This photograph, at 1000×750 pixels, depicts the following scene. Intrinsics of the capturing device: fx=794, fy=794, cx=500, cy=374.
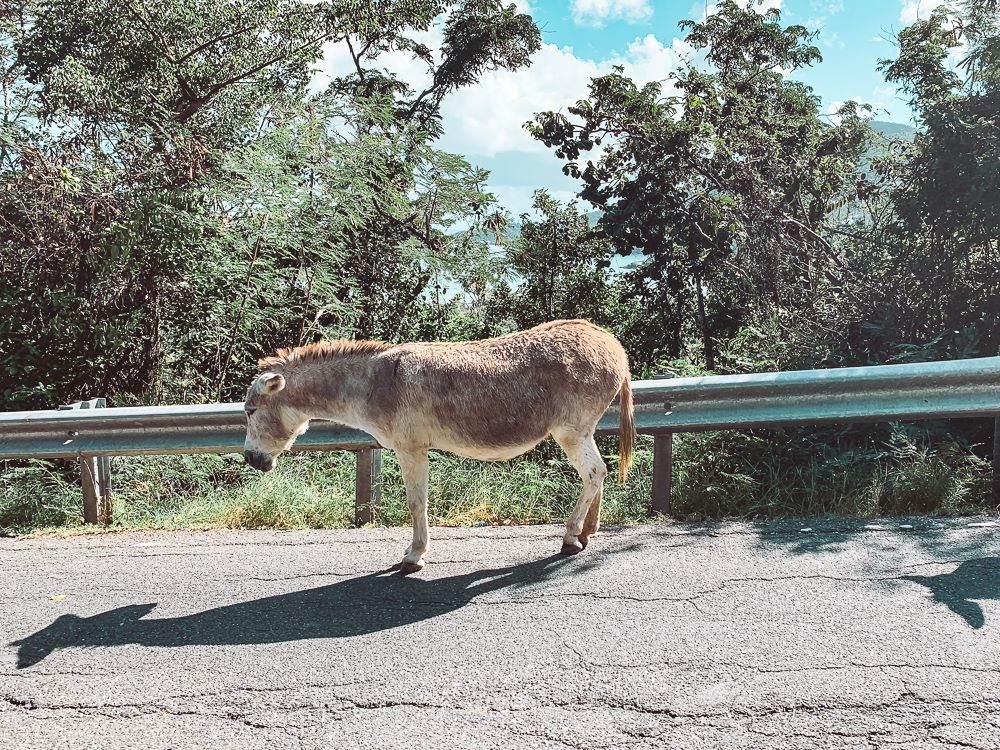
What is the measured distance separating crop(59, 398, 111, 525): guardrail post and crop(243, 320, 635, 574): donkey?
200cm

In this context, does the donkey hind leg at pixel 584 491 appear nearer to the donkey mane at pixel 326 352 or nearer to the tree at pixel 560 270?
the donkey mane at pixel 326 352

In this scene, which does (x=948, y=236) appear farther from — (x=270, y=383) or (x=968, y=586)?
(x=270, y=383)

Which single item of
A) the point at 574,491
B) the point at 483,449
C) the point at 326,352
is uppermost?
the point at 326,352

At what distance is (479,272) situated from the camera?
11672mm

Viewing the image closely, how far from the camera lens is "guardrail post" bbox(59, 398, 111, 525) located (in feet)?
21.3

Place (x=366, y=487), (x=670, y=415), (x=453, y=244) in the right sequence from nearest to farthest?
(x=670, y=415), (x=366, y=487), (x=453, y=244)

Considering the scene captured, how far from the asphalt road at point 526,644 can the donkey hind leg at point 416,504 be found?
13 centimetres

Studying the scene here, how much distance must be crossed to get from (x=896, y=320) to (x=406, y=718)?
6.46 metres

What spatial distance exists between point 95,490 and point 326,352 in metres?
2.67

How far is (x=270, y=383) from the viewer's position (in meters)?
5.17

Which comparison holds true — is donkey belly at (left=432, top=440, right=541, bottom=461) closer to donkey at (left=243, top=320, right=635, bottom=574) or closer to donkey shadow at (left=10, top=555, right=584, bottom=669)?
donkey at (left=243, top=320, right=635, bottom=574)

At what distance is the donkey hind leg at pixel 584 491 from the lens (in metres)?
5.06

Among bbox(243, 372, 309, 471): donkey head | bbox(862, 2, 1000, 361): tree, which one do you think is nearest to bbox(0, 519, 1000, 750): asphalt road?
bbox(243, 372, 309, 471): donkey head

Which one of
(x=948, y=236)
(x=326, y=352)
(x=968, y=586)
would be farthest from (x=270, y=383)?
(x=948, y=236)
